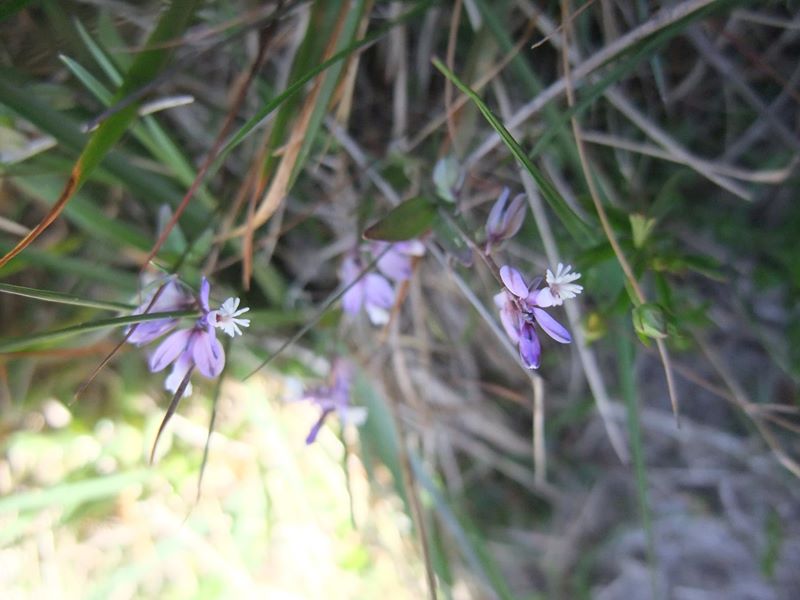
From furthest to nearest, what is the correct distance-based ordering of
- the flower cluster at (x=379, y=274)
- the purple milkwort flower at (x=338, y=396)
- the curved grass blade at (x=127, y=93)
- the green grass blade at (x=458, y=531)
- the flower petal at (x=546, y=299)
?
the green grass blade at (x=458, y=531), the purple milkwort flower at (x=338, y=396), the flower cluster at (x=379, y=274), the curved grass blade at (x=127, y=93), the flower petal at (x=546, y=299)

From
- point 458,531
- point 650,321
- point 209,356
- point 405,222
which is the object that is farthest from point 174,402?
point 458,531

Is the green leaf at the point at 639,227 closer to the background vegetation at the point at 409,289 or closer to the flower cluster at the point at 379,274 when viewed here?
the background vegetation at the point at 409,289

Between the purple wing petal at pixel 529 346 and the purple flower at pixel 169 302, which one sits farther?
the purple flower at pixel 169 302

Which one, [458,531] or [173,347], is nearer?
[173,347]

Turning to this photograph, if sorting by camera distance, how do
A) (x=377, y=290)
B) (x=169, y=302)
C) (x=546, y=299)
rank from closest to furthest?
1. (x=546, y=299)
2. (x=169, y=302)
3. (x=377, y=290)

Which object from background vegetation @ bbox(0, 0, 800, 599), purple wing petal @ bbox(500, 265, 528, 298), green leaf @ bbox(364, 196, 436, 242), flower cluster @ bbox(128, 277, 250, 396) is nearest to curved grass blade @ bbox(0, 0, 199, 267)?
background vegetation @ bbox(0, 0, 800, 599)

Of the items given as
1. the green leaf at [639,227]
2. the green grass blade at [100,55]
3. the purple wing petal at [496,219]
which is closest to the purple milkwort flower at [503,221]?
the purple wing petal at [496,219]

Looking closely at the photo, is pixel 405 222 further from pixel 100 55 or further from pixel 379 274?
pixel 100 55

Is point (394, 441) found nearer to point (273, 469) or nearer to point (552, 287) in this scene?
point (273, 469)
